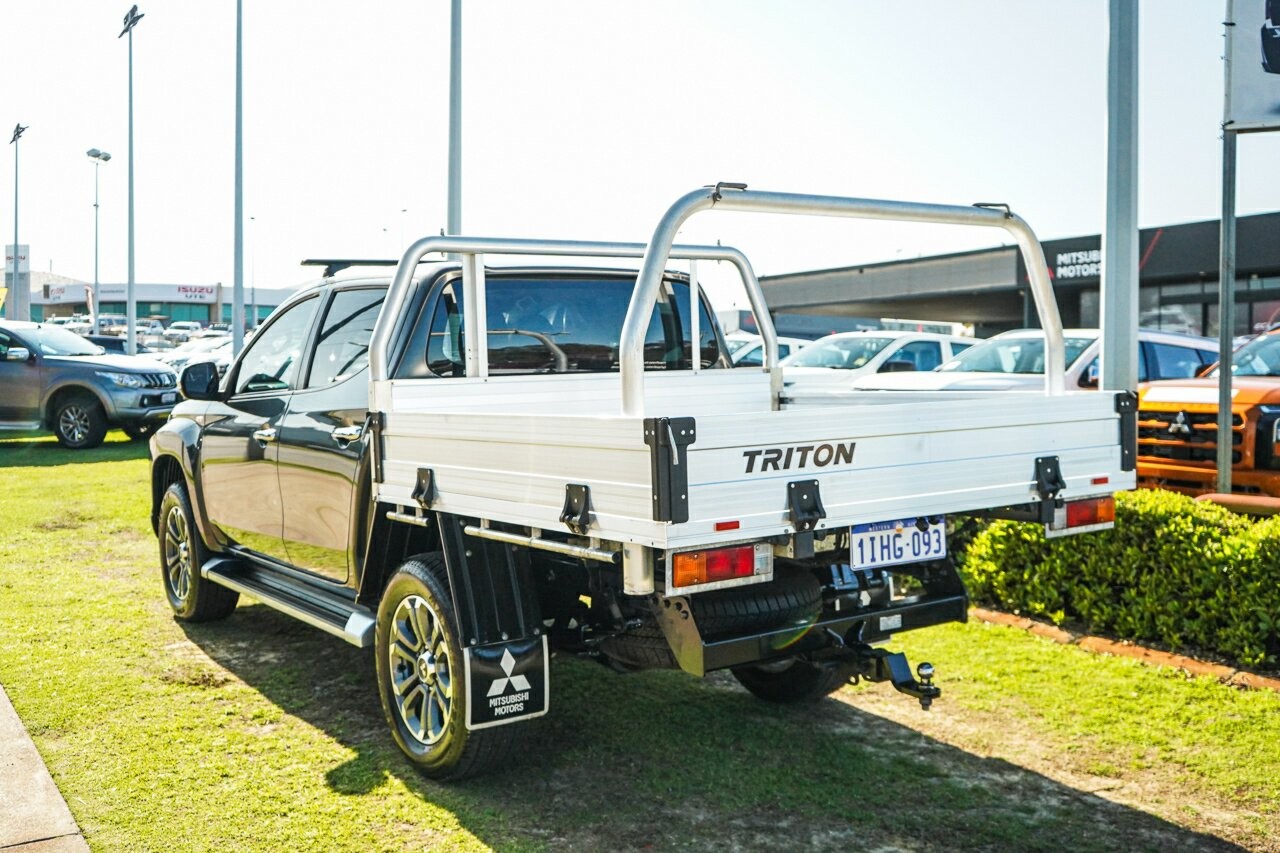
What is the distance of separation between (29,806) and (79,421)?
14.2 metres

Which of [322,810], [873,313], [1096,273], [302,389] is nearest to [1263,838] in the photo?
[322,810]

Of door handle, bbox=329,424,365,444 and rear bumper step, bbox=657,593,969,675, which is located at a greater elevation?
door handle, bbox=329,424,365,444

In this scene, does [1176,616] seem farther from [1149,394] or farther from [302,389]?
[302,389]

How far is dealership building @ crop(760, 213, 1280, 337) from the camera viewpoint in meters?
28.1

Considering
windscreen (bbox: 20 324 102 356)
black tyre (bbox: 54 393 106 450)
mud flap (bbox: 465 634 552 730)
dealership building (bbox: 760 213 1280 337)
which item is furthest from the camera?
dealership building (bbox: 760 213 1280 337)

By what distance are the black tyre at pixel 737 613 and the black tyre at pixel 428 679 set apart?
0.57 metres

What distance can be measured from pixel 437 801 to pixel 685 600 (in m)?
1.28

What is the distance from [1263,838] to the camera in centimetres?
397

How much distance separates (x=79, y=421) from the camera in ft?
55.9

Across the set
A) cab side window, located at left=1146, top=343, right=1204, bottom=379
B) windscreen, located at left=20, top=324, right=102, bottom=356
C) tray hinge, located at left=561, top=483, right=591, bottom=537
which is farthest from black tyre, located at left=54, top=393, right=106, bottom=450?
tray hinge, located at left=561, top=483, right=591, bottom=537

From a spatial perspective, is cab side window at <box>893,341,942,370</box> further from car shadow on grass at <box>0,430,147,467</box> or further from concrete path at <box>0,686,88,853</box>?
concrete path at <box>0,686,88,853</box>

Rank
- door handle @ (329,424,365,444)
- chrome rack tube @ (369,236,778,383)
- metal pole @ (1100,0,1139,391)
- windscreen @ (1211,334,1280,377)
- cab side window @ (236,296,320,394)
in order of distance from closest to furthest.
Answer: chrome rack tube @ (369,236,778,383) → door handle @ (329,424,365,444) → cab side window @ (236,296,320,394) → metal pole @ (1100,0,1139,391) → windscreen @ (1211,334,1280,377)

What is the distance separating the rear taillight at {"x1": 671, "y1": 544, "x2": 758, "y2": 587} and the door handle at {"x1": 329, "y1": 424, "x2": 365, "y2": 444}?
6.49ft

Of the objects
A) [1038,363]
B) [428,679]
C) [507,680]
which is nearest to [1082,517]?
[507,680]
